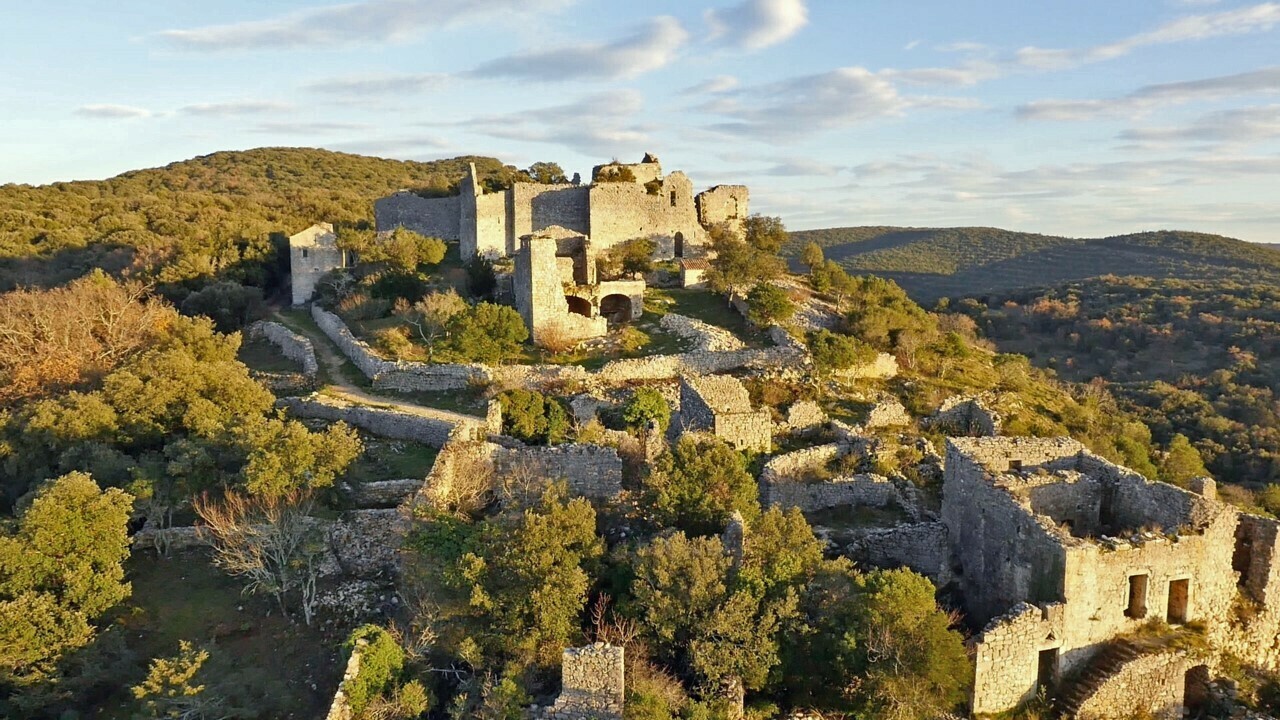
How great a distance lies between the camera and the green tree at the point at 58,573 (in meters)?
10.6

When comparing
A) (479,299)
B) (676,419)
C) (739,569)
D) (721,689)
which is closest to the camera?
(721,689)

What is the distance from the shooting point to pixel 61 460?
16.1 metres

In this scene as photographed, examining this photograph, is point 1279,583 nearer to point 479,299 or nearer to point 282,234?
point 479,299

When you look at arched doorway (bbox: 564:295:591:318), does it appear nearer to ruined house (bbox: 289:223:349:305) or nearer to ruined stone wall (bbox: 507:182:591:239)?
ruined stone wall (bbox: 507:182:591:239)

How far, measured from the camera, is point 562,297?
86.7 feet

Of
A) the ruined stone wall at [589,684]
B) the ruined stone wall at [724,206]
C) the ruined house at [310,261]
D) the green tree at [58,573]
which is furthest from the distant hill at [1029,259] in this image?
the ruined stone wall at [589,684]

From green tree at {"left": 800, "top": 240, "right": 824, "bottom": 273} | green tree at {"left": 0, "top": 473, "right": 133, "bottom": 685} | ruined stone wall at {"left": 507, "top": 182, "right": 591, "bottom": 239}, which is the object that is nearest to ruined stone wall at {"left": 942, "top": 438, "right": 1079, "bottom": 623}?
green tree at {"left": 0, "top": 473, "right": 133, "bottom": 685}

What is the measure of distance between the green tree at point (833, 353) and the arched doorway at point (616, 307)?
721cm

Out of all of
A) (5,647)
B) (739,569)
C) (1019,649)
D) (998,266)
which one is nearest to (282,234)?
(5,647)

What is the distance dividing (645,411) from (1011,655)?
10.7 metres

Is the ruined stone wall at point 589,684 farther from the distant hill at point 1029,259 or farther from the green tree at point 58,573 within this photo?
the distant hill at point 1029,259

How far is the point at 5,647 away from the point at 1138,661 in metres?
14.0

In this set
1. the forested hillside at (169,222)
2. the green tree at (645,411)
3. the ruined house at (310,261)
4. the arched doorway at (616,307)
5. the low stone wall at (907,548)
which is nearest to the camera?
the low stone wall at (907,548)

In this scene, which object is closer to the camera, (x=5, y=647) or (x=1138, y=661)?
(x=1138, y=661)
